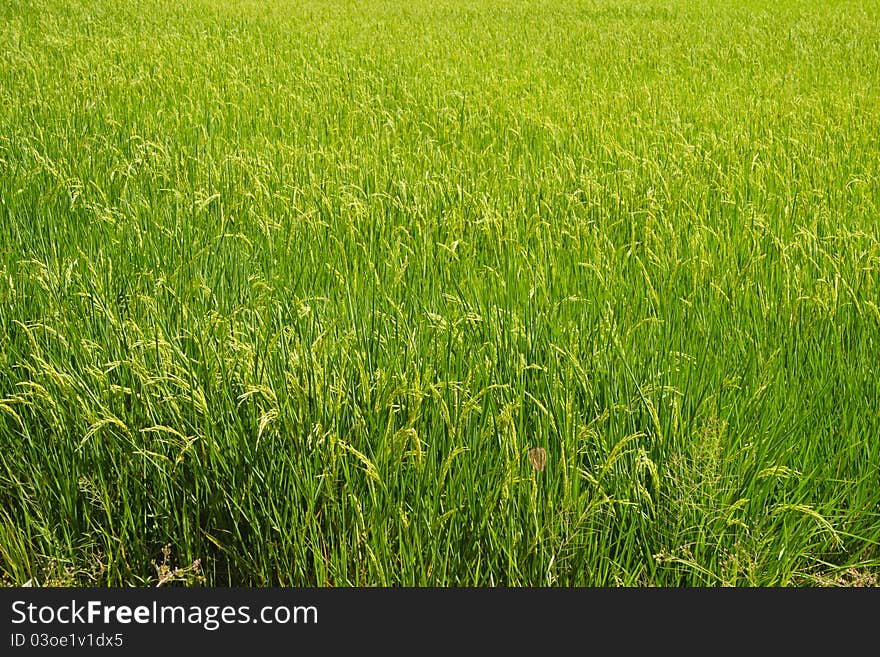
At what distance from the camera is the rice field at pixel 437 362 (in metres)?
1.65

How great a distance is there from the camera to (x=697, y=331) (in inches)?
87.1

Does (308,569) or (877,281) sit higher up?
(877,281)

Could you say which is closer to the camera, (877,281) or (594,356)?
(594,356)

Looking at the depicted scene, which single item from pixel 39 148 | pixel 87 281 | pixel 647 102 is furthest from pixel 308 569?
pixel 647 102

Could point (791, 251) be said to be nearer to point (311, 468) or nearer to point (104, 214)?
point (311, 468)

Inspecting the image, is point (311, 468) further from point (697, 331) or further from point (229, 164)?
point (229, 164)

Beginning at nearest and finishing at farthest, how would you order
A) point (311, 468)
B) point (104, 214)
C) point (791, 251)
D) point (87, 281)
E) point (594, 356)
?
point (311, 468)
point (594, 356)
point (87, 281)
point (791, 251)
point (104, 214)

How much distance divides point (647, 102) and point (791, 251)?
2.79m

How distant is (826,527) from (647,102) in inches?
154

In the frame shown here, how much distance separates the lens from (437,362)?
6.40 feet

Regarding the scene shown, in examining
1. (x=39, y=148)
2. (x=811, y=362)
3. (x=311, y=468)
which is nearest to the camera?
(x=311, y=468)

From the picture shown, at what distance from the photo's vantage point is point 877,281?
99.8 inches

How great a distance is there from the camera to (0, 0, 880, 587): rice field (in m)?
1.65

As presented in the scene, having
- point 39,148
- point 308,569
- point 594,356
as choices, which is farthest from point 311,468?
point 39,148
